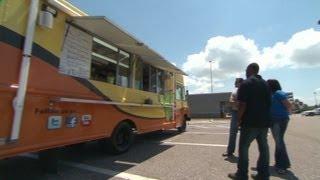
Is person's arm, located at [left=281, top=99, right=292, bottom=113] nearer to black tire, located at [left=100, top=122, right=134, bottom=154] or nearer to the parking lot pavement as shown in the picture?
the parking lot pavement

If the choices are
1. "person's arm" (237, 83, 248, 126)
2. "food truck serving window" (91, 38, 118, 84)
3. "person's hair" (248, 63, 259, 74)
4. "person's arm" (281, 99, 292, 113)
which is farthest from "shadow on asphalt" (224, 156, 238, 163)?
"food truck serving window" (91, 38, 118, 84)

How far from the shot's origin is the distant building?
4381 cm

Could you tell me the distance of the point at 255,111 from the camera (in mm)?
4977

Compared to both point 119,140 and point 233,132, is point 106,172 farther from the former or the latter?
point 233,132

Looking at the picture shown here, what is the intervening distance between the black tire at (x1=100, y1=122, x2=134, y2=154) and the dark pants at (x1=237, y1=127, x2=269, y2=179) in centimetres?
339

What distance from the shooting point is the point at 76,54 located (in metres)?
6.14

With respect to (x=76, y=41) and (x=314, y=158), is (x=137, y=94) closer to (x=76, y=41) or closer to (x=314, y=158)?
(x=76, y=41)

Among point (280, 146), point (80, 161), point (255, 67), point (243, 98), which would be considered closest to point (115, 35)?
point (80, 161)

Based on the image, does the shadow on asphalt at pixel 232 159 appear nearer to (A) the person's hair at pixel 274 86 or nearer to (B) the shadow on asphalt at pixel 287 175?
(B) the shadow on asphalt at pixel 287 175

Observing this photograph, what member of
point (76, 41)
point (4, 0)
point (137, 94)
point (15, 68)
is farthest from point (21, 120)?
point (137, 94)

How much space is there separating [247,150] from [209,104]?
4061cm

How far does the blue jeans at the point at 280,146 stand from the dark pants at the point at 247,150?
0.91m

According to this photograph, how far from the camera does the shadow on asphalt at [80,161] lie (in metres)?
5.60

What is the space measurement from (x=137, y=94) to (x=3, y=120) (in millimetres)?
4589
